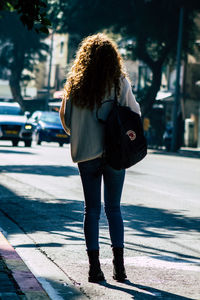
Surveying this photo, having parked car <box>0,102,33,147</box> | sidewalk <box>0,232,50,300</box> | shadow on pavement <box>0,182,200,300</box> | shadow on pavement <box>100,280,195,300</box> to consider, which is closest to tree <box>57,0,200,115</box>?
parked car <box>0,102,33,147</box>

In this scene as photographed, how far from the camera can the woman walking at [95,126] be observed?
18.2 ft

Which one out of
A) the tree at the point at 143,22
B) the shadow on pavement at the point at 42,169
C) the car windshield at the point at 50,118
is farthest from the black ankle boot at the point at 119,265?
the tree at the point at 143,22

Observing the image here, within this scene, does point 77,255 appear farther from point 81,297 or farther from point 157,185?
point 157,185

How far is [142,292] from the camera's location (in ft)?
17.4

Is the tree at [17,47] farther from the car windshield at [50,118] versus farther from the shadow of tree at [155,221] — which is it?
the shadow of tree at [155,221]

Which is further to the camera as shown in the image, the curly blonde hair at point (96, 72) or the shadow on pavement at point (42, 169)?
the shadow on pavement at point (42, 169)

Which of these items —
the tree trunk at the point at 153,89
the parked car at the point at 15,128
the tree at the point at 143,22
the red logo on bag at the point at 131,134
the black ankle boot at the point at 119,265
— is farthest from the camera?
the tree trunk at the point at 153,89

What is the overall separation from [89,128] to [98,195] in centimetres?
51

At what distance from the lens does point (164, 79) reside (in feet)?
183

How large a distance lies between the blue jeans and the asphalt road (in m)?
0.34

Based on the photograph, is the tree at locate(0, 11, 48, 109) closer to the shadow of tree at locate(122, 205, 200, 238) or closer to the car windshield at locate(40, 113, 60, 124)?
the car windshield at locate(40, 113, 60, 124)

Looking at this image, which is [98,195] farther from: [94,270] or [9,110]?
[9,110]

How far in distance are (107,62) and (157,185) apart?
9250 millimetres

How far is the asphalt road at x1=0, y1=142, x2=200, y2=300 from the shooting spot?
18.0 feet
